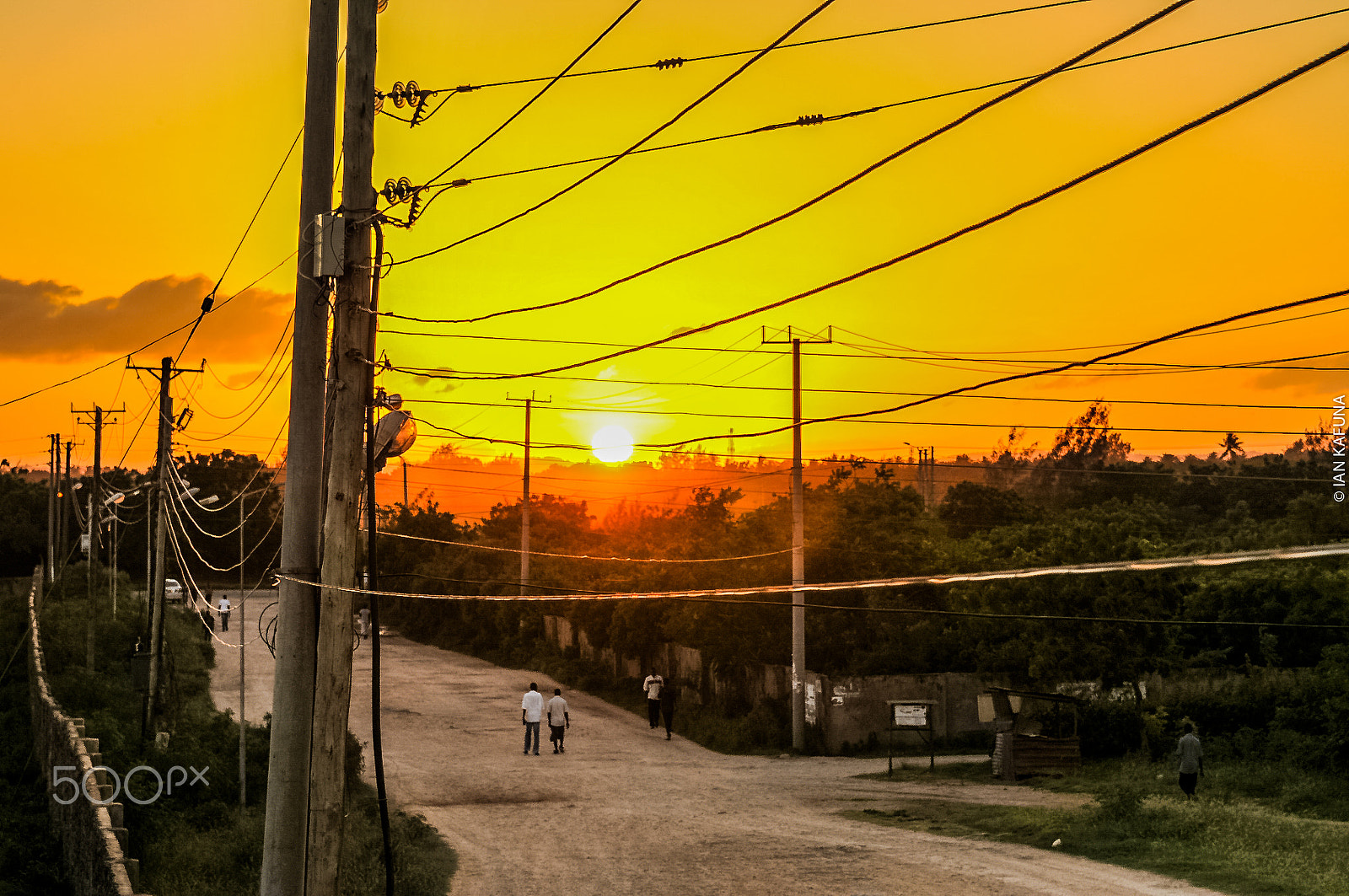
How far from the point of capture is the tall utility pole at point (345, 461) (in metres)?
8.28

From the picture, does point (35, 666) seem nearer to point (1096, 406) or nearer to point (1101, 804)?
point (1101, 804)

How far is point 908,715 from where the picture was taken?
28641mm

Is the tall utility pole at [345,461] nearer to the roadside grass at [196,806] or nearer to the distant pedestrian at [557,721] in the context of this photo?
the roadside grass at [196,806]

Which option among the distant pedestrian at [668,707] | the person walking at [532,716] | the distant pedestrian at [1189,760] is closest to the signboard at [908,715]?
the distant pedestrian at [668,707]

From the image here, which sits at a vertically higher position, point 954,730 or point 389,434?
point 389,434

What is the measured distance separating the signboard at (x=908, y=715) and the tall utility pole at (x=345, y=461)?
21.8 metres

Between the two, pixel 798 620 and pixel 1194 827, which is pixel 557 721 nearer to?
pixel 798 620

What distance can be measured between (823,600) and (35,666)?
2460 cm

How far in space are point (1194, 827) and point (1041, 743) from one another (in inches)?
282

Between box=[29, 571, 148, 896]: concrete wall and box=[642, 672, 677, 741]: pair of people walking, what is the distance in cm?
1410

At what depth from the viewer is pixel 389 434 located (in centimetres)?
1021

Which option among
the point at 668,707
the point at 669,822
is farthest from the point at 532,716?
the point at 669,822

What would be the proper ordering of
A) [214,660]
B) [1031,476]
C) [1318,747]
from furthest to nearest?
1. [1031,476]
2. [214,660]
3. [1318,747]

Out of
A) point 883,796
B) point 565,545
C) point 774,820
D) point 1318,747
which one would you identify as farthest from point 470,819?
point 565,545
